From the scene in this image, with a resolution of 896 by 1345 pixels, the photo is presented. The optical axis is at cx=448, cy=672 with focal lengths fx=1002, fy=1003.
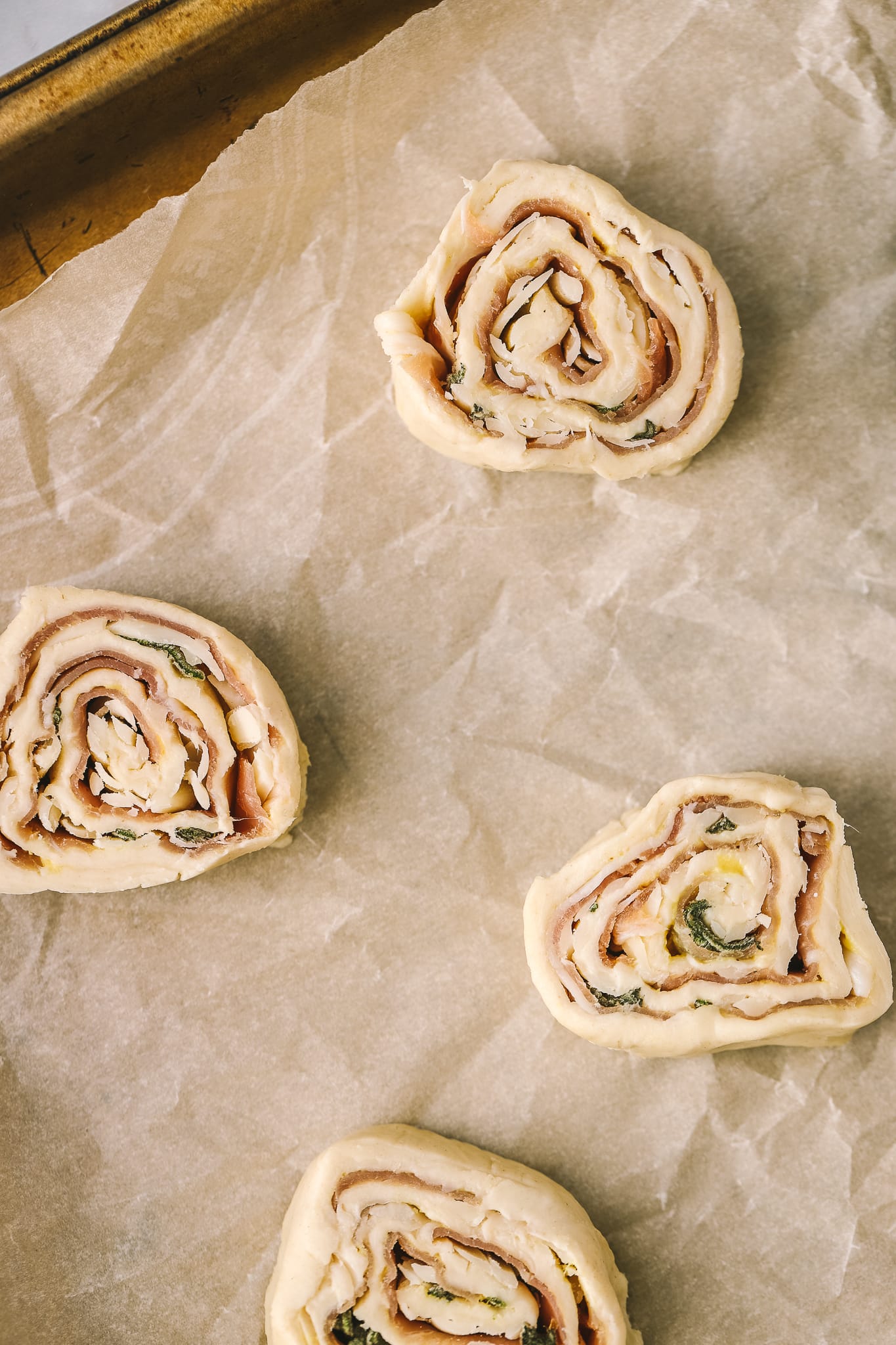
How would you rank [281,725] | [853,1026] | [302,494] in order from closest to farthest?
[853,1026], [281,725], [302,494]

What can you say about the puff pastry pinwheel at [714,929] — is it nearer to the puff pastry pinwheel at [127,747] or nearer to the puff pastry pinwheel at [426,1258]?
the puff pastry pinwheel at [426,1258]

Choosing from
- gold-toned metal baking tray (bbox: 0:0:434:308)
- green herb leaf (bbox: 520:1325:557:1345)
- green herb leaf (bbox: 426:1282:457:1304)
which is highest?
gold-toned metal baking tray (bbox: 0:0:434:308)

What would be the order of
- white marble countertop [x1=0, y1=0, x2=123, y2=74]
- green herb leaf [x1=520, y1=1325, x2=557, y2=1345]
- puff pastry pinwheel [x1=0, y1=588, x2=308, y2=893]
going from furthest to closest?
white marble countertop [x1=0, y1=0, x2=123, y2=74] < puff pastry pinwheel [x1=0, y1=588, x2=308, y2=893] < green herb leaf [x1=520, y1=1325, x2=557, y2=1345]

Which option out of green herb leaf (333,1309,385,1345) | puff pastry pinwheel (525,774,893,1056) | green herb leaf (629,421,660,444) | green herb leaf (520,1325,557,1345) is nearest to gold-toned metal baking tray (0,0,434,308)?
green herb leaf (629,421,660,444)

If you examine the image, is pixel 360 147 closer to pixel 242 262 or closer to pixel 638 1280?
pixel 242 262

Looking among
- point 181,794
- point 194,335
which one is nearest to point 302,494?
point 194,335

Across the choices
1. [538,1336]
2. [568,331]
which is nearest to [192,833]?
[538,1336]

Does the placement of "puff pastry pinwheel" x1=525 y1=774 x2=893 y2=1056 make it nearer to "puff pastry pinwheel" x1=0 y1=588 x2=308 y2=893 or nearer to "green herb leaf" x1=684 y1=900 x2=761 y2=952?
"green herb leaf" x1=684 y1=900 x2=761 y2=952

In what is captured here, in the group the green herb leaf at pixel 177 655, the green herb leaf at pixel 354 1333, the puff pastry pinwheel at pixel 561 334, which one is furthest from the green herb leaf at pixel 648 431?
the green herb leaf at pixel 354 1333

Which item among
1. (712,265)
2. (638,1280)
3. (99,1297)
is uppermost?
(712,265)
